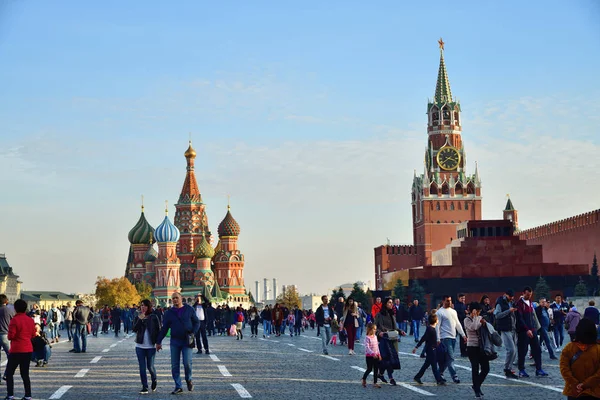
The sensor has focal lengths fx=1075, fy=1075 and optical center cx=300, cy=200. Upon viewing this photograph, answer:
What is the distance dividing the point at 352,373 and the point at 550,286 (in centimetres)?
6139

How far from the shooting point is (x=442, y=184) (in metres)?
126

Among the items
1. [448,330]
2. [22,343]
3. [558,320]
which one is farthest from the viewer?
[558,320]

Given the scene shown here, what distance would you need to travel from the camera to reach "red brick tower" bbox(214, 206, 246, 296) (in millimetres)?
132125

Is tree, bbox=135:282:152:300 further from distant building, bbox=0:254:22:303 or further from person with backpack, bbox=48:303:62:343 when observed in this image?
person with backpack, bbox=48:303:62:343

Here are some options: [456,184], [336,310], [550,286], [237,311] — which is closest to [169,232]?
[456,184]

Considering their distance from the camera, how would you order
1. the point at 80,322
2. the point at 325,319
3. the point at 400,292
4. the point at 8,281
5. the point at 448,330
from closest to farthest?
1. the point at 448,330
2. the point at 80,322
3. the point at 325,319
4. the point at 400,292
5. the point at 8,281

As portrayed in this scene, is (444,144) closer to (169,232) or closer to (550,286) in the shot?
(169,232)

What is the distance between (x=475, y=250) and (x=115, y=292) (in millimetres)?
48473

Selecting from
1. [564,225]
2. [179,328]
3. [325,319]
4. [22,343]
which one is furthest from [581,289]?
[22,343]

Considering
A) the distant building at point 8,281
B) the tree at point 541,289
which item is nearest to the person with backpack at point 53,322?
the tree at point 541,289

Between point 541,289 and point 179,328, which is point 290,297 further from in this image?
point 179,328

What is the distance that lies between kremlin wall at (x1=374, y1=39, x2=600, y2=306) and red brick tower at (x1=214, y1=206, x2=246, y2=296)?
58.0ft

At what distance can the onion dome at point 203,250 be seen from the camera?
127 metres

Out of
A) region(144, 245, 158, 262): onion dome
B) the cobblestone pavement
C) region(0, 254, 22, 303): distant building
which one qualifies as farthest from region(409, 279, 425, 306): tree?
region(0, 254, 22, 303): distant building
